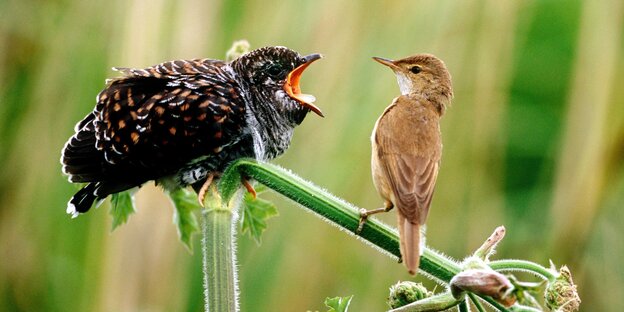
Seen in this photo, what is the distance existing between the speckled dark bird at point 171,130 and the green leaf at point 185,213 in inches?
3.0

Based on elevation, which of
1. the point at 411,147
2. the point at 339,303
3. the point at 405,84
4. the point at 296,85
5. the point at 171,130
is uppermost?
the point at 405,84

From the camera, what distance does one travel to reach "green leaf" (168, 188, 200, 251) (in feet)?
9.45

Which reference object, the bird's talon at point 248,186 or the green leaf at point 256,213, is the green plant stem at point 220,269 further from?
the green leaf at point 256,213

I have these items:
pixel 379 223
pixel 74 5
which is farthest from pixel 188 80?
pixel 74 5

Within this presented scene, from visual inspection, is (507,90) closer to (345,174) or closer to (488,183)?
(488,183)

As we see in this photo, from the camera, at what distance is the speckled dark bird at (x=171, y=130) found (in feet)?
9.09

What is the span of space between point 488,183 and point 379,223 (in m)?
2.54

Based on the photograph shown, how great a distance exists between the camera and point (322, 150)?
443 cm

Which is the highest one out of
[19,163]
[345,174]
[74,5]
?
[74,5]

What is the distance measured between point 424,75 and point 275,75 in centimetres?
55

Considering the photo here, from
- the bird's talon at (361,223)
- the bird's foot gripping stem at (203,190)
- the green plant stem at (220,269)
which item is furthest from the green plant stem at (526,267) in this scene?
the bird's foot gripping stem at (203,190)

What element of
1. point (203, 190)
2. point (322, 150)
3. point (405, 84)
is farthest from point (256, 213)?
point (322, 150)

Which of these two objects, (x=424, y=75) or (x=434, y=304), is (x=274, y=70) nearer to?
(x=424, y=75)

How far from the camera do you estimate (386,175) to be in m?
2.73
